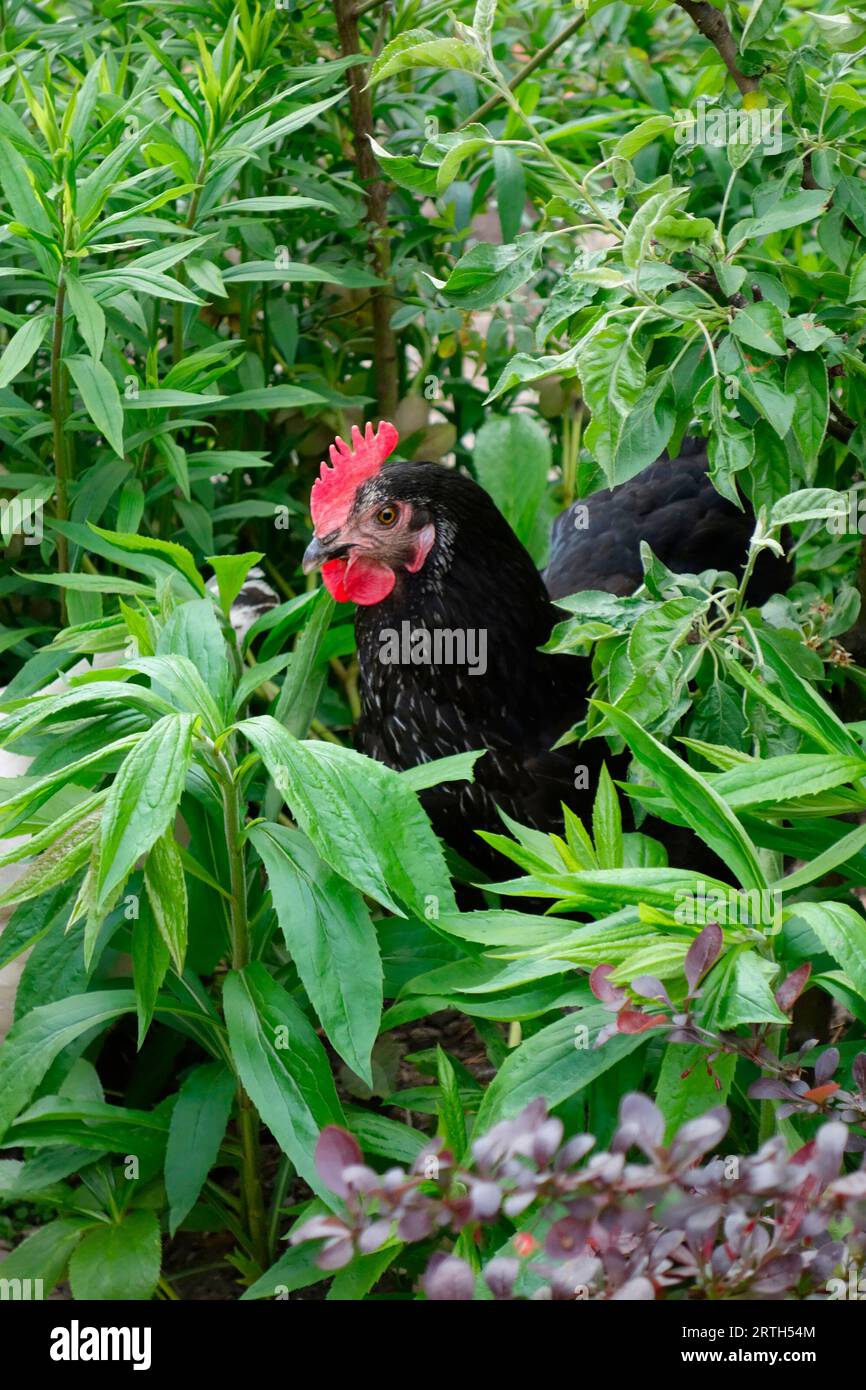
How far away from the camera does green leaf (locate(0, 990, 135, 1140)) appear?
5.11 feet

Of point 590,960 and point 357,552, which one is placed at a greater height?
point 357,552

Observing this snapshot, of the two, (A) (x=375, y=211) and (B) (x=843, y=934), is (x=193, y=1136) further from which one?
(A) (x=375, y=211)

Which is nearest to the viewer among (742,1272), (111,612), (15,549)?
(742,1272)

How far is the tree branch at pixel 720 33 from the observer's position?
1771 millimetres

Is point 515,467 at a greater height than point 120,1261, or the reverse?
point 515,467

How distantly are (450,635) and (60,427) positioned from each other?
26.1 inches

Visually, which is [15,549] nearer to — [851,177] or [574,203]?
[574,203]

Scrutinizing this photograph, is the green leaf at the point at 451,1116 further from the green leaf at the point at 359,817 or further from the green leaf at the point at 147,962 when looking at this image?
the green leaf at the point at 147,962

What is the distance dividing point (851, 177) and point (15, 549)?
1445mm

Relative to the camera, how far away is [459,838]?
2.10 metres

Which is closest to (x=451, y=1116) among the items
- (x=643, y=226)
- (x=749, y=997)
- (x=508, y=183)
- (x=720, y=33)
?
(x=749, y=997)

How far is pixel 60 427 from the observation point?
213cm

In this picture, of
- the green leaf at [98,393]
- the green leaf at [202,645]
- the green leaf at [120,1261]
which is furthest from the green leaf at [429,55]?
the green leaf at [120,1261]
